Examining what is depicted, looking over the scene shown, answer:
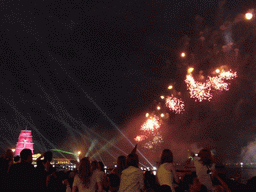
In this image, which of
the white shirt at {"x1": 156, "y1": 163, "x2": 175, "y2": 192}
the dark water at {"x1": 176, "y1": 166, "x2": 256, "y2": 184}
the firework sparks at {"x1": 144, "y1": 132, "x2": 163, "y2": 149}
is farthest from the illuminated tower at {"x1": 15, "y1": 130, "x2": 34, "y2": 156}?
the white shirt at {"x1": 156, "y1": 163, "x2": 175, "y2": 192}

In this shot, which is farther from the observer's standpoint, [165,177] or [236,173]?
[236,173]

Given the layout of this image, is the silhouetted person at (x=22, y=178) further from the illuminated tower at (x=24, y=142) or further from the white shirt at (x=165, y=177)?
the illuminated tower at (x=24, y=142)

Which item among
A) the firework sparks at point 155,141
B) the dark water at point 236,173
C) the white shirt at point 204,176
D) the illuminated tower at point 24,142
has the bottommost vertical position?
the white shirt at point 204,176

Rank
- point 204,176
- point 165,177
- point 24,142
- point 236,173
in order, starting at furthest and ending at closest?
point 236,173, point 24,142, point 204,176, point 165,177

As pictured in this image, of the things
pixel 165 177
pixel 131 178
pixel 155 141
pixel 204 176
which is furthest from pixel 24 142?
pixel 204 176

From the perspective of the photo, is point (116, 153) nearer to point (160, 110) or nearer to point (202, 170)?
point (160, 110)

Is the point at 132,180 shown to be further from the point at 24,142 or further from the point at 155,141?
the point at 155,141

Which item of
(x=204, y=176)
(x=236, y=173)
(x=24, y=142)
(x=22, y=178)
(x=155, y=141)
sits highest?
(x=155, y=141)

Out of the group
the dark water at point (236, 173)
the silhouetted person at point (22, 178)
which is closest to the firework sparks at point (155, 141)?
the dark water at point (236, 173)

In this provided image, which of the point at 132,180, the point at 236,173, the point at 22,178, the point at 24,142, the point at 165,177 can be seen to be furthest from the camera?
the point at 236,173

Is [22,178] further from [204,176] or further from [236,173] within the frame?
[236,173]

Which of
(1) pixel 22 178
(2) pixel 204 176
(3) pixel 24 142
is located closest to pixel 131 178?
(2) pixel 204 176

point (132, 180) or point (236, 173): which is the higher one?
point (236, 173)

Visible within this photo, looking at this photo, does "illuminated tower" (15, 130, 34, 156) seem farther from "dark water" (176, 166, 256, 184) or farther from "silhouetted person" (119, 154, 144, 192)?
"silhouetted person" (119, 154, 144, 192)
